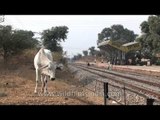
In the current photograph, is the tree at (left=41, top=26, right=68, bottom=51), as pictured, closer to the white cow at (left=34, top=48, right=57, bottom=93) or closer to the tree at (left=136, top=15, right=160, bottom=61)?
the tree at (left=136, top=15, right=160, bottom=61)

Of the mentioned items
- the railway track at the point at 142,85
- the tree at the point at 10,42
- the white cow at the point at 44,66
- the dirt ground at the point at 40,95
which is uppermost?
the tree at the point at 10,42

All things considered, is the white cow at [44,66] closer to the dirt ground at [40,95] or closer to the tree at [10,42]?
the dirt ground at [40,95]

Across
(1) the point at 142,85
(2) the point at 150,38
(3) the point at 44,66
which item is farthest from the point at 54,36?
(3) the point at 44,66

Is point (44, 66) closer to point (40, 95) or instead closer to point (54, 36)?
point (40, 95)

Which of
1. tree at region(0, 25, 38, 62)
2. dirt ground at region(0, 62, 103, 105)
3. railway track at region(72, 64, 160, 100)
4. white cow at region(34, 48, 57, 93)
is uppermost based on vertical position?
tree at region(0, 25, 38, 62)

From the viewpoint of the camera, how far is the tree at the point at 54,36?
4648cm

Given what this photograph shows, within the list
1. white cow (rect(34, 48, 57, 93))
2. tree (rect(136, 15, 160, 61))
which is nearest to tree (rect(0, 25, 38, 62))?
white cow (rect(34, 48, 57, 93))

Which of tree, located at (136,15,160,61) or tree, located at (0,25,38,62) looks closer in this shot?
tree, located at (0,25,38,62)

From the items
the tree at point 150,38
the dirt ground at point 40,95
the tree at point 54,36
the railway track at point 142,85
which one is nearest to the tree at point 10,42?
the tree at point 54,36

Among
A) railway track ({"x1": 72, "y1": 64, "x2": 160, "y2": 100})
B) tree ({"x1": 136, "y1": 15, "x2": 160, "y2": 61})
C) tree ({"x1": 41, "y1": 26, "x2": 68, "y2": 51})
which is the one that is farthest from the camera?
tree ({"x1": 136, "y1": 15, "x2": 160, "y2": 61})

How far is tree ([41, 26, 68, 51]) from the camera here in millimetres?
46481

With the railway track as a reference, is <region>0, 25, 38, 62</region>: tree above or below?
above
